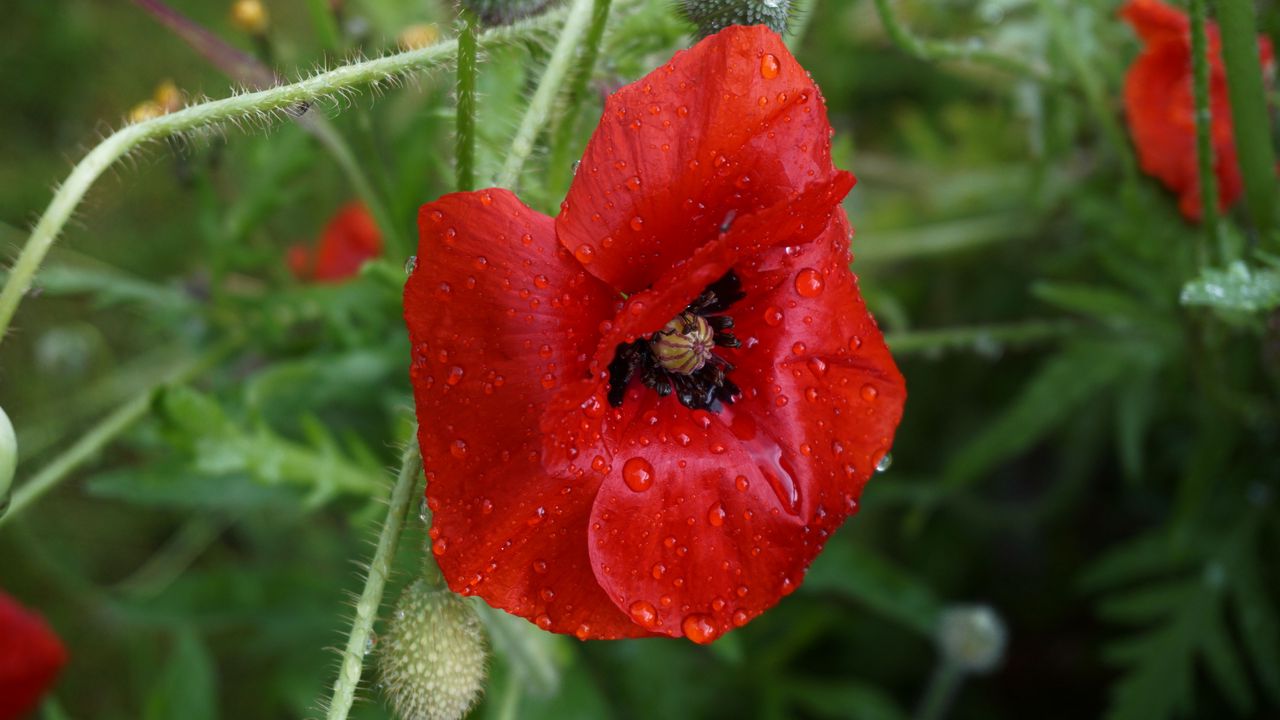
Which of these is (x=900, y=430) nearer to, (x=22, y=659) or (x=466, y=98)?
(x=466, y=98)

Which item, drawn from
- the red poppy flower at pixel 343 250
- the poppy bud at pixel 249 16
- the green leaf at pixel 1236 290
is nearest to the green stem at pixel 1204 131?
the green leaf at pixel 1236 290

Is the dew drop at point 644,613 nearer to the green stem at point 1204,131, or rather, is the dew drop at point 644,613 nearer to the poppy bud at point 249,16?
the green stem at point 1204,131

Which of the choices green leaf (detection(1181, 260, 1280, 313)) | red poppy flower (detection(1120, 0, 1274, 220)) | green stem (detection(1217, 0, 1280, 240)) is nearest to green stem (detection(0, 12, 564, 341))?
green leaf (detection(1181, 260, 1280, 313))

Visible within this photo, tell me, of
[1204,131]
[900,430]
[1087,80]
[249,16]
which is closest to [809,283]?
[1204,131]

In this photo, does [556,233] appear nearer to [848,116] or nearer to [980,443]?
[980,443]

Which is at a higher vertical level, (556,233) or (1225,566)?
(556,233)

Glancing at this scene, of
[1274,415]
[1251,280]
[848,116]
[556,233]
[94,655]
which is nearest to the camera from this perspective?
[556,233]

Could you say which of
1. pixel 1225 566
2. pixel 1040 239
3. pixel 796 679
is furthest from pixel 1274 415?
pixel 796 679
